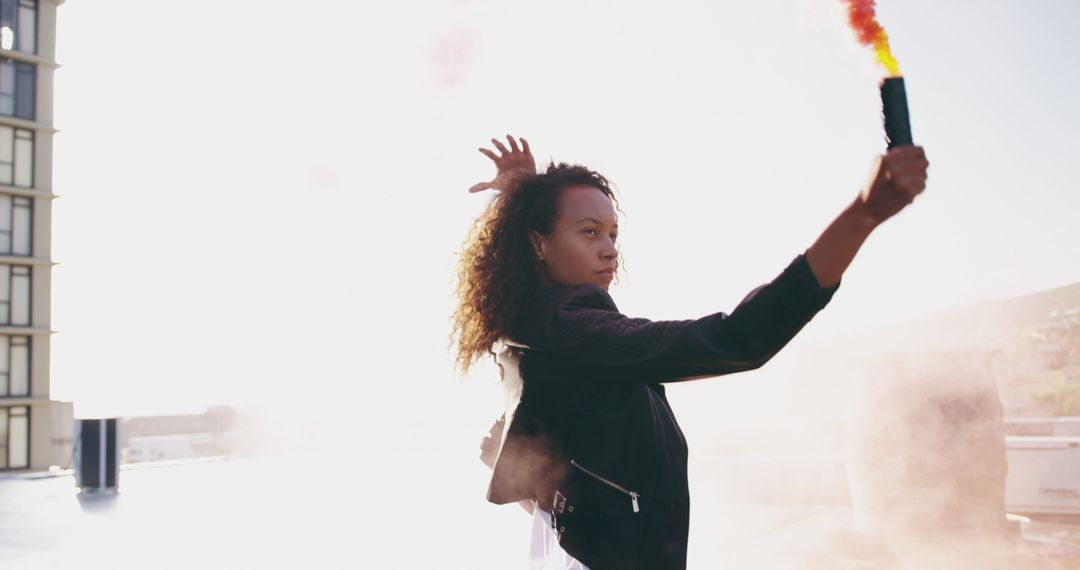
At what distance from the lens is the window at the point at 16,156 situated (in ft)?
88.1

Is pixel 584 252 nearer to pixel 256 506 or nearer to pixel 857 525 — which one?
pixel 857 525

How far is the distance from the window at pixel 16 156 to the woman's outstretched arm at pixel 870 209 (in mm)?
30510

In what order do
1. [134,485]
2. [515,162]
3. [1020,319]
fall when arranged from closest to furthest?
[515,162]
[1020,319]
[134,485]

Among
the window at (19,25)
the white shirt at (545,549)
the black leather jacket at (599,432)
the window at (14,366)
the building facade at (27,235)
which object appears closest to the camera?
the black leather jacket at (599,432)

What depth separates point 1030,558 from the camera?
697 cm

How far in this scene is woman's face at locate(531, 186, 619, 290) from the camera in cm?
180

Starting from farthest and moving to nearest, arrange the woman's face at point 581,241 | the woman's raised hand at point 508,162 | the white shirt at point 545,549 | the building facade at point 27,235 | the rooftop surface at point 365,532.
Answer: the building facade at point 27,235, the rooftop surface at point 365,532, the woman's raised hand at point 508,162, the woman's face at point 581,241, the white shirt at point 545,549

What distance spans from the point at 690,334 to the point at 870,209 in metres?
0.31

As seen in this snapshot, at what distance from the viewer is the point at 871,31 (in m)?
1.36

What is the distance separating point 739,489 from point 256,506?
6527 millimetres

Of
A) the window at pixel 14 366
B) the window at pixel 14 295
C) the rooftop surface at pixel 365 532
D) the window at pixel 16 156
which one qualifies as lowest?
the rooftop surface at pixel 365 532

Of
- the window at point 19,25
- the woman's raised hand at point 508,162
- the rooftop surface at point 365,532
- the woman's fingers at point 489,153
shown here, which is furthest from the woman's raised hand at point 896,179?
the window at point 19,25

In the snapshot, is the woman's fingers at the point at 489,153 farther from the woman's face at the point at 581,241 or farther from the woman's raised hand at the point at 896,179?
the woman's raised hand at the point at 896,179

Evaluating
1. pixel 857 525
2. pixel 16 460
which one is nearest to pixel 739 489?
pixel 857 525
